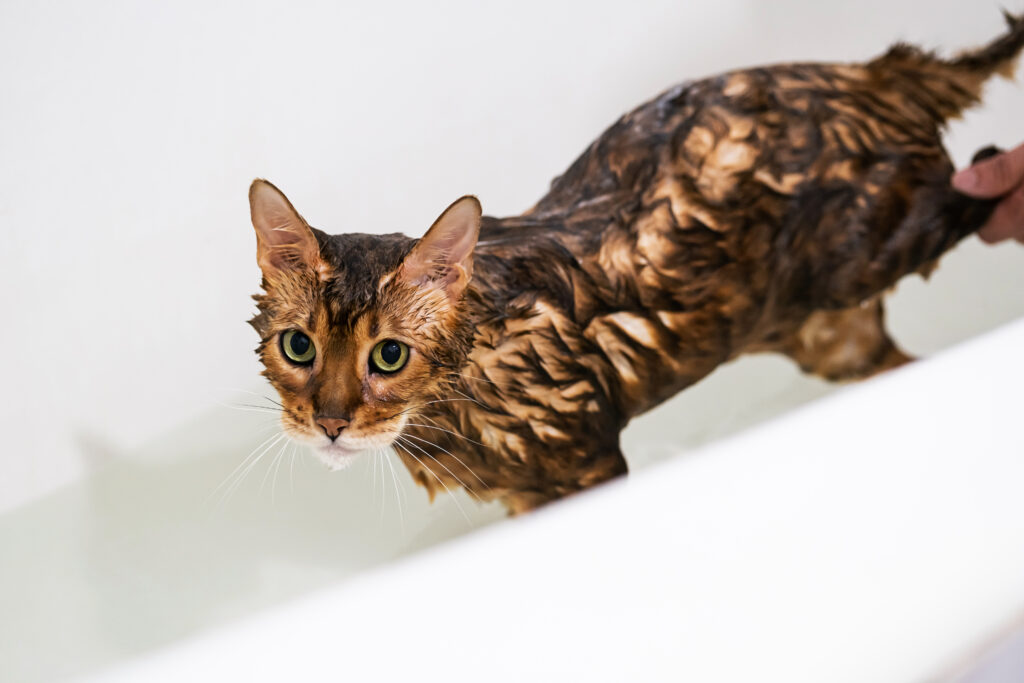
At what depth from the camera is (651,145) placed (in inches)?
40.5

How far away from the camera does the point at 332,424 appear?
79 cm

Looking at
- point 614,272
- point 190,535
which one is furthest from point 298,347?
point 190,535

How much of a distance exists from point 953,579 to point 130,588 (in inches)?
37.9

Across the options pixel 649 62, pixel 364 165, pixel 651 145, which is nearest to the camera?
pixel 651 145

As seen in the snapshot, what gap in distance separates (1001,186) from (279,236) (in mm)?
963

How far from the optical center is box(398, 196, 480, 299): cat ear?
29.8 inches

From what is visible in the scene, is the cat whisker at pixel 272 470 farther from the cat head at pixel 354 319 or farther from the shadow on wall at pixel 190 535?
the cat head at pixel 354 319

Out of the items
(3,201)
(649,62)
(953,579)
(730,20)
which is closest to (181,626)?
(3,201)

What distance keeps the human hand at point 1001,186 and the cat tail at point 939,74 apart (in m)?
0.08

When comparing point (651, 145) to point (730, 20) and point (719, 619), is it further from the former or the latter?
point (730, 20)

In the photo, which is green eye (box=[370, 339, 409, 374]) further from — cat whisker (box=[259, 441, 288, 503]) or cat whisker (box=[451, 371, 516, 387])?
cat whisker (box=[259, 441, 288, 503])

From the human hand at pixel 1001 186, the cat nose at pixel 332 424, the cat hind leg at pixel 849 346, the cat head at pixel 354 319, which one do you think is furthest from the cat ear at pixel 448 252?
the human hand at pixel 1001 186

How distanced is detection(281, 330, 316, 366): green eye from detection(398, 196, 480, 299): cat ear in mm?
100

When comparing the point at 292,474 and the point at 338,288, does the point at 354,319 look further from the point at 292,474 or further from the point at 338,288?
the point at 292,474
